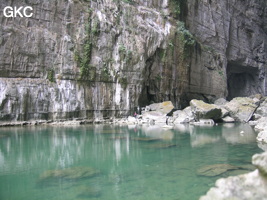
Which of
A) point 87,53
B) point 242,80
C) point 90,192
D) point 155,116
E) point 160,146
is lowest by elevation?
point 90,192

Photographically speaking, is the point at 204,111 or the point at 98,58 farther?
the point at 98,58

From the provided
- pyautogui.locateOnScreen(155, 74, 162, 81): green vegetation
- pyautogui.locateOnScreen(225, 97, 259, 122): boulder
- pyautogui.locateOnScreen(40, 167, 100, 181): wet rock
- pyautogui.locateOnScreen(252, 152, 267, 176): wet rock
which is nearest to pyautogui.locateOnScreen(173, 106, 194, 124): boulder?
pyautogui.locateOnScreen(155, 74, 162, 81): green vegetation

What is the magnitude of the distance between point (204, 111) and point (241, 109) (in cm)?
585

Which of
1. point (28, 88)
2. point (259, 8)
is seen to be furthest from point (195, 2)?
point (28, 88)

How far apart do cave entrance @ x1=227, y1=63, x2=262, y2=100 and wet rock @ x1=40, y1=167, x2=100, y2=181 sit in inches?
1657

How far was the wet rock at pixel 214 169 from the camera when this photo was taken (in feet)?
22.3

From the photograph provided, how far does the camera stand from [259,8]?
147 feet

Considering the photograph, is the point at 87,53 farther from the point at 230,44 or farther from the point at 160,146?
the point at 230,44

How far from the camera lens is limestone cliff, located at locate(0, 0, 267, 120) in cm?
2127

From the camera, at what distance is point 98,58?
80.5ft

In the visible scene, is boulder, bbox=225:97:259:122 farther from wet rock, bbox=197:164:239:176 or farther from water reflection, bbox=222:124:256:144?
wet rock, bbox=197:164:239:176

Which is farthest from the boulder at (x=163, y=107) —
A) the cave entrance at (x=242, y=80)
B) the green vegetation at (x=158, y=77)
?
the cave entrance at (x=242, y=80)

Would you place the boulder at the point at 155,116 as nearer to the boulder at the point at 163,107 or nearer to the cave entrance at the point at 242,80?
the boulder at the point at 163,107

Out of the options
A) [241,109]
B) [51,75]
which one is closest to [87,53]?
[51,75]
